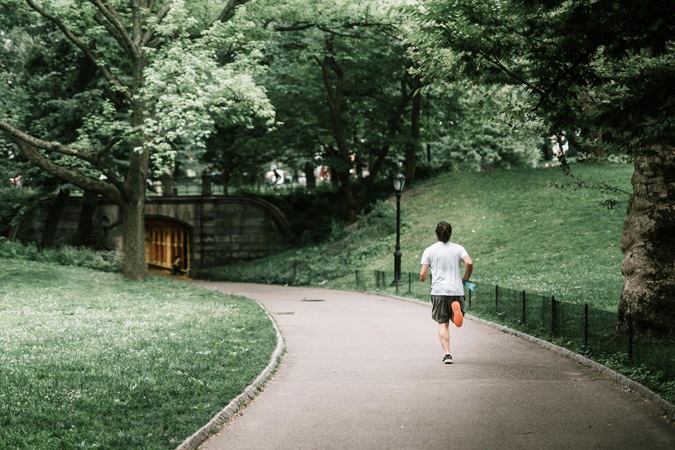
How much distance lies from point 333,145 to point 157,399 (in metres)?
33.5

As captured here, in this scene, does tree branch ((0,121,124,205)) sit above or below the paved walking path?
above

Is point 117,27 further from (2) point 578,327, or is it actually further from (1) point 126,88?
(2) point 578,327

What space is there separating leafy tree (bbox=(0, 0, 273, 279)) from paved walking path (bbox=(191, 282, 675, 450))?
956 centimetres

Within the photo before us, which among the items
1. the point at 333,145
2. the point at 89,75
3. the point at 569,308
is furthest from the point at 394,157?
the point at 569,308

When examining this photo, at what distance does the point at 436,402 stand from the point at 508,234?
21.7 meters

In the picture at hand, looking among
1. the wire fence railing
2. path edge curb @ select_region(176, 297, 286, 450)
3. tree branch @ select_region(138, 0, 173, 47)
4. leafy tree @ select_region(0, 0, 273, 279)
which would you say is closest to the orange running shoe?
the wire fence railing

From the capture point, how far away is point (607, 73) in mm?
10844

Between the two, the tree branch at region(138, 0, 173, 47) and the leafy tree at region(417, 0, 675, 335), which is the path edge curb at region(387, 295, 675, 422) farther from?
the tree branch at region(138, 0, 173, 47)

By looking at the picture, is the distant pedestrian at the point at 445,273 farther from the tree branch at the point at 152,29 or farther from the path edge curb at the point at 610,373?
the tree branch at the point at 152,29

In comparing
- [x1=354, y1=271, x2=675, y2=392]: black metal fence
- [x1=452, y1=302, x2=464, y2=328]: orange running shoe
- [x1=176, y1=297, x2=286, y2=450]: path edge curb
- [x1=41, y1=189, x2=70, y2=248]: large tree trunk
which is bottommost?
[x1=176, y1=297, x2=286, y2=450]: path edge curb

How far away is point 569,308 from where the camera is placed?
12789mm

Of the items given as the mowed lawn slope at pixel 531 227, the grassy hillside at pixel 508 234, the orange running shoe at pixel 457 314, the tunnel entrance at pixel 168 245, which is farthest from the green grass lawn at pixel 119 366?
the tunnel entrance at pixel 168 245

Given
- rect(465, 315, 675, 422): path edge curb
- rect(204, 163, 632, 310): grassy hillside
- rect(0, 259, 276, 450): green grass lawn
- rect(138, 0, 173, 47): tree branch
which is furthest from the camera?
rect(138, 0, 173, 47): tree branch

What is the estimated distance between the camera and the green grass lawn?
6.71m
